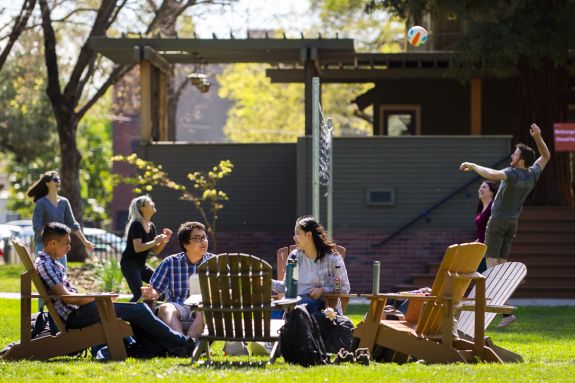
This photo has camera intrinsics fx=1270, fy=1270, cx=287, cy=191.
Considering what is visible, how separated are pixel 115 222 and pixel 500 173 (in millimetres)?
58987

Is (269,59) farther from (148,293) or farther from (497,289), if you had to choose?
(148,293)

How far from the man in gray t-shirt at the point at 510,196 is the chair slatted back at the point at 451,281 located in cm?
415

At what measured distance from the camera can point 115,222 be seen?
7131 cm

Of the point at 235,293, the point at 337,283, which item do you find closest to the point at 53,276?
the point at 235,293

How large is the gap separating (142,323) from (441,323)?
7.88ft

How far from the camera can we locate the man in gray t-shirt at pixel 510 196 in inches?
553

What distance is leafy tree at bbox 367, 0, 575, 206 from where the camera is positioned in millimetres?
20906

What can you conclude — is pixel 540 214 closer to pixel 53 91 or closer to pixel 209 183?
pixel 209 183

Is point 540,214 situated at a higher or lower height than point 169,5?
lower

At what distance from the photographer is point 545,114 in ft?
76.3

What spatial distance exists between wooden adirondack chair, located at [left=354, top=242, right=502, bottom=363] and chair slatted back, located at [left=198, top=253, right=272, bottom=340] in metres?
0.87

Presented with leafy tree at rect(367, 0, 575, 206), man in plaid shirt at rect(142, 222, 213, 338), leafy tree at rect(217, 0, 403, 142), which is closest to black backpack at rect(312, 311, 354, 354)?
man in plaid shirt at rect(142, 222, 213, 338)

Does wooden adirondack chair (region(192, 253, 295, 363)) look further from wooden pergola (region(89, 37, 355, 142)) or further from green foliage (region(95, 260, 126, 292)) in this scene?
wooden pergola (region(89, 37, 355, 142))

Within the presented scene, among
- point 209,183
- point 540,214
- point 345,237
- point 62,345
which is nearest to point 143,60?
point 209,183
